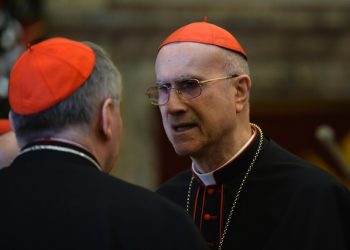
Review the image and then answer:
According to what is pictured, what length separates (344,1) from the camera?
29.6 ft

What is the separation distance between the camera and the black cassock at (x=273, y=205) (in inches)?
144

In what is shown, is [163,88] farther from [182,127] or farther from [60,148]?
[60,148]

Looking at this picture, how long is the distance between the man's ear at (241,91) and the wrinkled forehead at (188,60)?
101 mm

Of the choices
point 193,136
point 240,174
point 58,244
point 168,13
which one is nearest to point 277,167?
point 240,174

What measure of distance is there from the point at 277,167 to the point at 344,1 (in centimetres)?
540

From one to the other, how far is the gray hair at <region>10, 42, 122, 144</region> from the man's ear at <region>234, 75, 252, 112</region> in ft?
3.42

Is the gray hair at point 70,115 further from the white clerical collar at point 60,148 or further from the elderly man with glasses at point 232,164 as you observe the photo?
the elderly man with glasses at point 232,164

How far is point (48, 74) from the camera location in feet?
9.82

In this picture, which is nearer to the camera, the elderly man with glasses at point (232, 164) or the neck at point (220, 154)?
the elderly man with glasses at point (232, 164)

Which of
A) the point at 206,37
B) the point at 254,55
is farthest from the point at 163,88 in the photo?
the point at 254,55

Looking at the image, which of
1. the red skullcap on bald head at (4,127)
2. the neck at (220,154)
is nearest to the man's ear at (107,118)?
the neck at (220,154)

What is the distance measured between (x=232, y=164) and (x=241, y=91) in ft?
0.99

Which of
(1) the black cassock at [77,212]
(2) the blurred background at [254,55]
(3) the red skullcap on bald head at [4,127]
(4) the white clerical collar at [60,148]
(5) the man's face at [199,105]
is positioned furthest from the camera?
(2) the blurred background at [254,55]

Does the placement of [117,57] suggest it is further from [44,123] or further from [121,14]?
[44,123]
